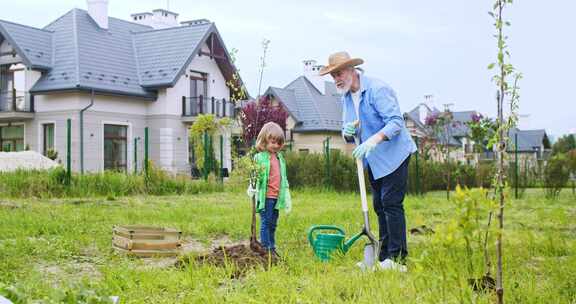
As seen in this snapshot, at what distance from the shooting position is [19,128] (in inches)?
1010

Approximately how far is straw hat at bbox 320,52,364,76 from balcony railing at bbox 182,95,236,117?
2327 centimetres

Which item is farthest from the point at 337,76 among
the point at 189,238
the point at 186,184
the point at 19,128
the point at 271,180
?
the point at 19,128

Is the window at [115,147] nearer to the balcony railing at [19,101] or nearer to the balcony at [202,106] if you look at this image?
the balcony at [202,106]

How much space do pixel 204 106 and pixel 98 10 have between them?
20.0ft

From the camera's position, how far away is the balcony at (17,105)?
24.6m

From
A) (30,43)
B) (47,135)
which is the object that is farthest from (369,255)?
(30,43)

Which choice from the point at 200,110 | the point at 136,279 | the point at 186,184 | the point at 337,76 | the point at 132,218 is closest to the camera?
the point at 136,279

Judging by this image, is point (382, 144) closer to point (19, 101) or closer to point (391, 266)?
point (391, 266)

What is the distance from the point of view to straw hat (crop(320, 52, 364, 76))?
14.8ft

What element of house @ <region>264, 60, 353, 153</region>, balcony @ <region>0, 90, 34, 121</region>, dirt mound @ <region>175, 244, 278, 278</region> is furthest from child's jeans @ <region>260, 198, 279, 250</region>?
house @ <region>264, 60, 353, 153</region>

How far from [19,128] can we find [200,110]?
749 centimetres

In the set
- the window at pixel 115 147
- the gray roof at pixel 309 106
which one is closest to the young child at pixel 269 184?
the window at pixel 115 147

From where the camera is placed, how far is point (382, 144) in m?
4.54

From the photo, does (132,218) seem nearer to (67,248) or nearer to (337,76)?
(67,248)
